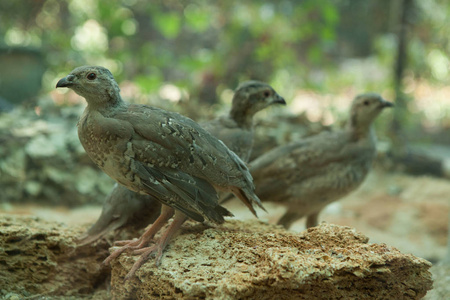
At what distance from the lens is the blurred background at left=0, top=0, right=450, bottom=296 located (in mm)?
6816

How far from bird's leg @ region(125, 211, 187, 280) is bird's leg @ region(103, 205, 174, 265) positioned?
0.10 meters

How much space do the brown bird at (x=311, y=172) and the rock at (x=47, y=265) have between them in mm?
2023

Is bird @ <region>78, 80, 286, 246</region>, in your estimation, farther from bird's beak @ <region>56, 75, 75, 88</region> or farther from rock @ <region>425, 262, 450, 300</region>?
rock @ <region>425, 262, 450, 300</region>

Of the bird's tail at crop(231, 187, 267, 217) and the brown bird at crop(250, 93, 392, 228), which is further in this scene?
the brown bird at crop(250, 93, 392, 228)

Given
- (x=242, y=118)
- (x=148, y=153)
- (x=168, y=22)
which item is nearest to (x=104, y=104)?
(x=148, y=153)

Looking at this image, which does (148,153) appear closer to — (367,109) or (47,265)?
(47,265)

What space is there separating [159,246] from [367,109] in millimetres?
3364

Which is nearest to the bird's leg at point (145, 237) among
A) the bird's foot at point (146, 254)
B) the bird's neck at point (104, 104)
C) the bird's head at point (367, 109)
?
the bird's foot at point (146, 254)

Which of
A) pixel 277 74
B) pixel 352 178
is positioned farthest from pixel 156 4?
pixel 352 178

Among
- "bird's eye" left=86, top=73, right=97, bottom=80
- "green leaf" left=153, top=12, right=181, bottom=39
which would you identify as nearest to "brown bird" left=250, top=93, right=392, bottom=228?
"bird's eye" left=86, top=73, right=97, bottom=80

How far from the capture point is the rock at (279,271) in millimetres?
2525

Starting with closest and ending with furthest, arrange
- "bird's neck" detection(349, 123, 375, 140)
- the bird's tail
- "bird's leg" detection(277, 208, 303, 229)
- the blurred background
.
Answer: the bird's tail → "bird's leg" detection(277, 208, 303, 229) → "bird's neck" detection(349, 123, 375, 140) → the blurred background

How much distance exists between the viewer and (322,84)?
409 inches

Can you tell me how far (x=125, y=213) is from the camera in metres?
3.65
